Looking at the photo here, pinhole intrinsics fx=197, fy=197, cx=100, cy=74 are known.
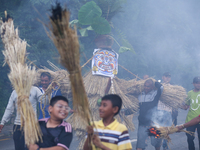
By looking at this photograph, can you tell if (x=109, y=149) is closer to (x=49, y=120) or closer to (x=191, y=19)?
(x=49, y=120)

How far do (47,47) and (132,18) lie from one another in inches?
189

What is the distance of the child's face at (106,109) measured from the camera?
2047 mm

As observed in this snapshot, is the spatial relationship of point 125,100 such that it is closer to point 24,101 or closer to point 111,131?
point 111,131

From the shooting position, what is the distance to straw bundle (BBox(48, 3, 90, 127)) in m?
1.55

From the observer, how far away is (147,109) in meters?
4.36

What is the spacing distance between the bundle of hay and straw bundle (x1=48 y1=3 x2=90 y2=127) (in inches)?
21.3

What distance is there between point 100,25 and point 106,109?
276 cm

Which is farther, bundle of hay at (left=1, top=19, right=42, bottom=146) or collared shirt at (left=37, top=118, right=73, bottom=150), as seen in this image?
collared shirt at (left=37, top=118, right=73, bottom=150)

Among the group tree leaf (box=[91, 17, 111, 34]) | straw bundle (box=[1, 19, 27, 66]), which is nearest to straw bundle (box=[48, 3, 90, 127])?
straw bundle (box=[1, 19, 27, 66])

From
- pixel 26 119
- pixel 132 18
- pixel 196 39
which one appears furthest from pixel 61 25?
pixel 196 39

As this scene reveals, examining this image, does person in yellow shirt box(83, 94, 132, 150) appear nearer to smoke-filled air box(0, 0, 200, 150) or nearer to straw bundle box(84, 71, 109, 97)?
smoke-filled air box(0, 0, 200, 150)

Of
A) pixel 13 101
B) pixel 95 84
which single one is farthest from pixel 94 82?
pixel 13 101

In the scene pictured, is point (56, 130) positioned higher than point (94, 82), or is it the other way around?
point (94, 82)

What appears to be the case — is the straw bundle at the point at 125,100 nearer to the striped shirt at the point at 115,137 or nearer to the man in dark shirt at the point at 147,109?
the man in dark shirt at the point at 147,109
